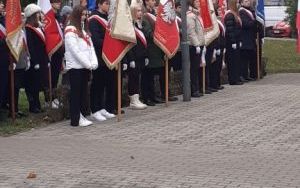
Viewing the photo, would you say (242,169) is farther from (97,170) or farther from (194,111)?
(194,111)

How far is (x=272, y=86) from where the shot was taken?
18.2 meters

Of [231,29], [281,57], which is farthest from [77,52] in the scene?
[281,57]

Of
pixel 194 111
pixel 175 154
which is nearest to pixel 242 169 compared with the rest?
pixel 175 154

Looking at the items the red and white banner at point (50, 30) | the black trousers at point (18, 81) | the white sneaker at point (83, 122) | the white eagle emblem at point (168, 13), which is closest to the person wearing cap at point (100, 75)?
the white sneaker at point (83, 122)

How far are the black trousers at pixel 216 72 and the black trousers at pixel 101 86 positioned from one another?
417cm

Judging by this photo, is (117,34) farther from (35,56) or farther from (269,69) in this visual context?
(269,69)

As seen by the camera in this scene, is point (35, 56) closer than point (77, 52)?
No

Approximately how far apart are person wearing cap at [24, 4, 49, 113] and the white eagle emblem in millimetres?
2435

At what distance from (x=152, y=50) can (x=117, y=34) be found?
6.60 ft

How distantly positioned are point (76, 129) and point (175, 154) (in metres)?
2.60

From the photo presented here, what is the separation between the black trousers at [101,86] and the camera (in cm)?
1296

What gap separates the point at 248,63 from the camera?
19203 mm

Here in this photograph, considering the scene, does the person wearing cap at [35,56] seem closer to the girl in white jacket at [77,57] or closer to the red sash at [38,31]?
the red sash at [38,31]

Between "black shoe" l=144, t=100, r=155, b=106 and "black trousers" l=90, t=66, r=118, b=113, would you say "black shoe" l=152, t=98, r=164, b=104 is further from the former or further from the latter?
"black trousers" l=90, t=66, r=118, b=113
